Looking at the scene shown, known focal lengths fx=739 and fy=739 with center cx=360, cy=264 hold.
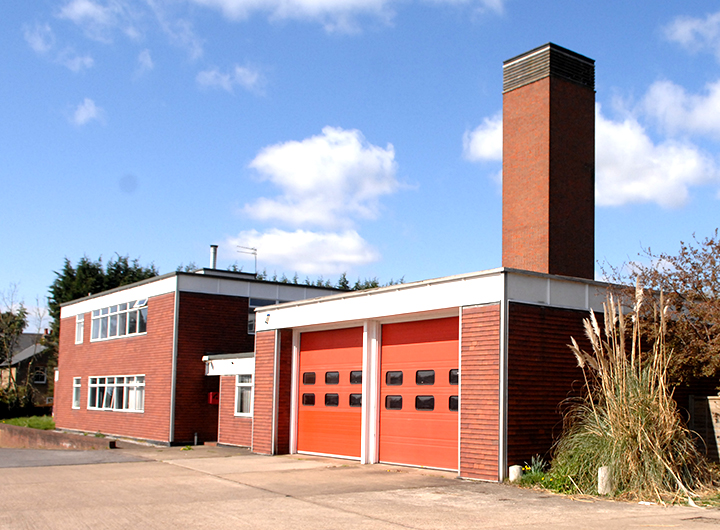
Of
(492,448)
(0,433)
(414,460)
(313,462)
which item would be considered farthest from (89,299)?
(492,448)

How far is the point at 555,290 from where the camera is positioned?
Result: 549 inches

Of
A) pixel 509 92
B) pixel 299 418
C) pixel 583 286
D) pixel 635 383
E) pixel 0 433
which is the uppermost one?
pixel 509 92

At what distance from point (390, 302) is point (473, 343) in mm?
2635

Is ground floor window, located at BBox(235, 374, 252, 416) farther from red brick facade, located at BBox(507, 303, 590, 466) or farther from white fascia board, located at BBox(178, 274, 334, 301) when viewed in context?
red brick facade, located at BBox(507, 303, 590, 466)

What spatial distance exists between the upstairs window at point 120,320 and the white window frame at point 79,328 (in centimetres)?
121

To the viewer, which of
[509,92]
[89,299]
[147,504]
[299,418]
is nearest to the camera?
[147,504]

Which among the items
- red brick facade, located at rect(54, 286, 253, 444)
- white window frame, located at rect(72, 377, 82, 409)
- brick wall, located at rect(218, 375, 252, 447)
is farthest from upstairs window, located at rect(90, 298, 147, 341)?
brick wall, located at rect(218, 375, 252, 447)

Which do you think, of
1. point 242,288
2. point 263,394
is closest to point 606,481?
point 263,394

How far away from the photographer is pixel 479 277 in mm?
13680

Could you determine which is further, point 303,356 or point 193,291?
point 193,291

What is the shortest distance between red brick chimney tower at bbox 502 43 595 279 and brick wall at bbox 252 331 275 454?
22.8 ft

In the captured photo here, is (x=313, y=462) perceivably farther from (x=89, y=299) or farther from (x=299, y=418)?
(x=89, y=299)

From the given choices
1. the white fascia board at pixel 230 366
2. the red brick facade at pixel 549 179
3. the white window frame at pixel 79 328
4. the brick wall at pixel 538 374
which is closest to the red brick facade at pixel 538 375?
the brick wall at pixel 538 374

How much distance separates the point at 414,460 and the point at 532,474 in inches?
132
